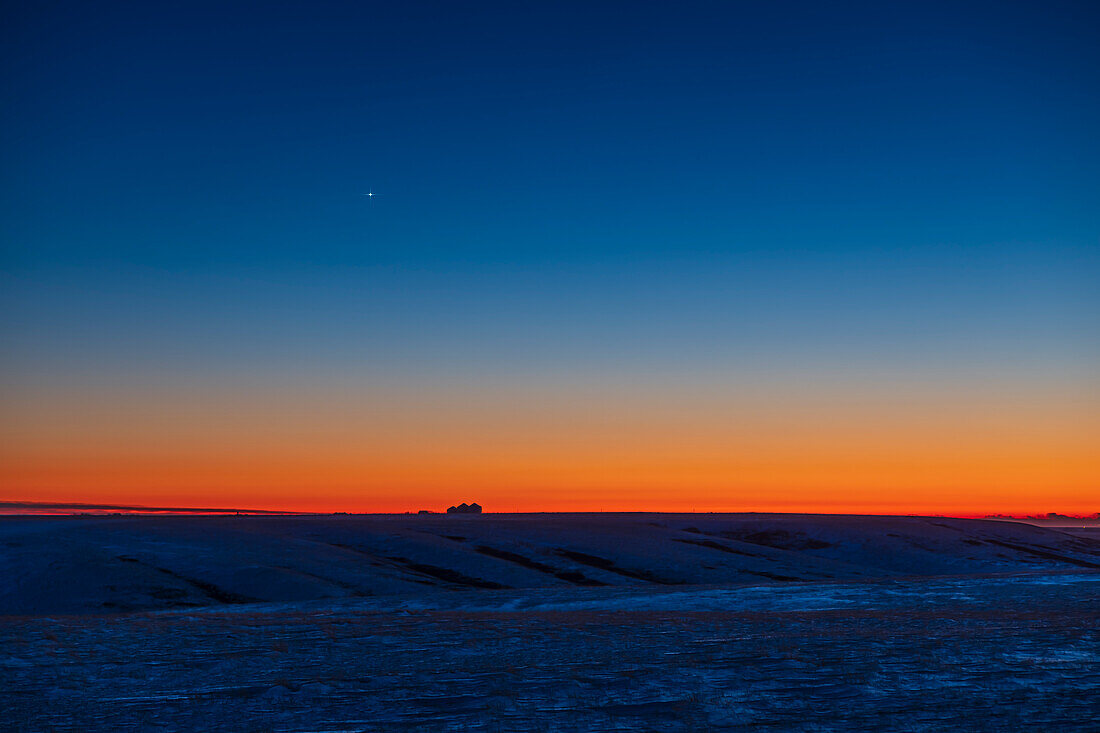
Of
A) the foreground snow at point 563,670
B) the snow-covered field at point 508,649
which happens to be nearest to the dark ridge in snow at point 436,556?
the snow-covered field at point 508,649

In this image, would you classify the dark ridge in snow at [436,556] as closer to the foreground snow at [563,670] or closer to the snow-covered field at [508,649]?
the snow-covered field at [508,649]

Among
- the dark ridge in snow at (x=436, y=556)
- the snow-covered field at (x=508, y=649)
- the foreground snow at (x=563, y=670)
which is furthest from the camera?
the dark ridge in snow at (x=436, y=556)

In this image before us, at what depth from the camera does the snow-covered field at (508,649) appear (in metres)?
7.40

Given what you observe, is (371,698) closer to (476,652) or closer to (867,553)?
(476,652)

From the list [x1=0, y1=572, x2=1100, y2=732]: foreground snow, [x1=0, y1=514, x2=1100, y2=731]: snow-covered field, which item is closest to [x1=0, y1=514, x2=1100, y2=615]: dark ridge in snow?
[x1=0, y1=514, x2=1100, y2=731]: snow-covered field

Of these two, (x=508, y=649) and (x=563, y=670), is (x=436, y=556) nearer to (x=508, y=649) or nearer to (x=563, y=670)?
(x=508, y=649)

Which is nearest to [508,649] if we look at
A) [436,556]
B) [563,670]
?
[563,670]

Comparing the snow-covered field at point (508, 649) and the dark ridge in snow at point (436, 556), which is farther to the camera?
the dark ridge in snow at point (436, 556)

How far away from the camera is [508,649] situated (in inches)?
400

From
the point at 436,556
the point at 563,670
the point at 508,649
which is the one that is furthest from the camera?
the point at 436,556

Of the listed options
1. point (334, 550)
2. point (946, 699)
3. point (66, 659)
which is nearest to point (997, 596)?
point (946, 699)

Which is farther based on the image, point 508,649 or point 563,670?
point 508,649

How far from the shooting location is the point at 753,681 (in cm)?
827

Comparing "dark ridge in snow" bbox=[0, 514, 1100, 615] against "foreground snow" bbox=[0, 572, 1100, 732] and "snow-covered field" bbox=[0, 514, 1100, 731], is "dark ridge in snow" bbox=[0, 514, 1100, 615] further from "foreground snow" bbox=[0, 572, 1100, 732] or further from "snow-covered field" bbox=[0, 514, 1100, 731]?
"foreground snow" bbox=[0, 572, 1100, 732]
